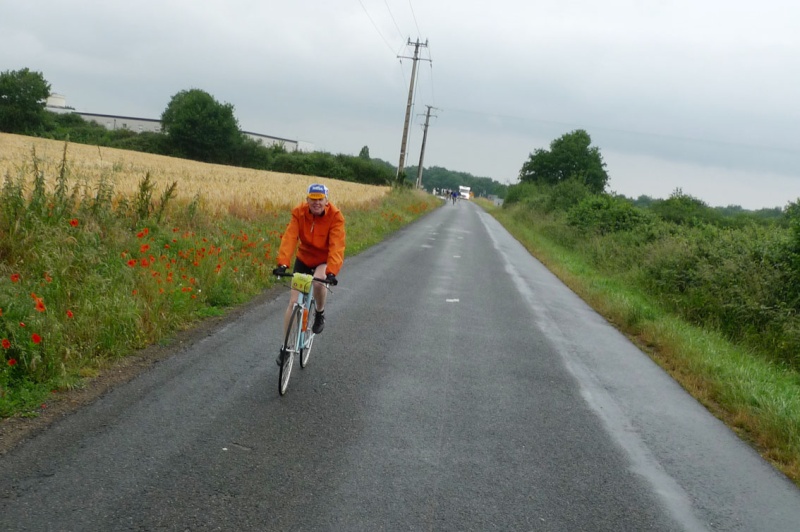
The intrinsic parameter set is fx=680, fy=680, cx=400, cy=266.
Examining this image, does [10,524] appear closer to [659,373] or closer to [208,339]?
[208,339]

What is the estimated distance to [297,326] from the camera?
6512 millimetres

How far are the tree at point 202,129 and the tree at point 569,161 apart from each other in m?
44.4

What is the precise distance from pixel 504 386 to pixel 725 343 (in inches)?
221

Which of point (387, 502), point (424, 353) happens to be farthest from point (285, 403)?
point (424, 353)

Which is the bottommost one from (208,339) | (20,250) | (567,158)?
(208,339)

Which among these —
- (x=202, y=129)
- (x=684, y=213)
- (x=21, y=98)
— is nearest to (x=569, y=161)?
(x=202, y=129)

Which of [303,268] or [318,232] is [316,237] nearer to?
[318,232]

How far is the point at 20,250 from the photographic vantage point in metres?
8.47

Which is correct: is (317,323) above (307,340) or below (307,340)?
above

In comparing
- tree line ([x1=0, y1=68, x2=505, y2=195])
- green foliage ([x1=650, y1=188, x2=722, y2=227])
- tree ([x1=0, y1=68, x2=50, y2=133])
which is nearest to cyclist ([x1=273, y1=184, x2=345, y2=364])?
green foliage ([x1=650, y1=188, x2=722, y2=227])

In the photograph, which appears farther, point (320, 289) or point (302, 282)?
point (320, 289)

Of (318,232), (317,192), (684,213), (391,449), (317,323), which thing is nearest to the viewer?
(391,449)

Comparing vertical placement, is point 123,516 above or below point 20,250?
below

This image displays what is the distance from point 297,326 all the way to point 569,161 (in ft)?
317
